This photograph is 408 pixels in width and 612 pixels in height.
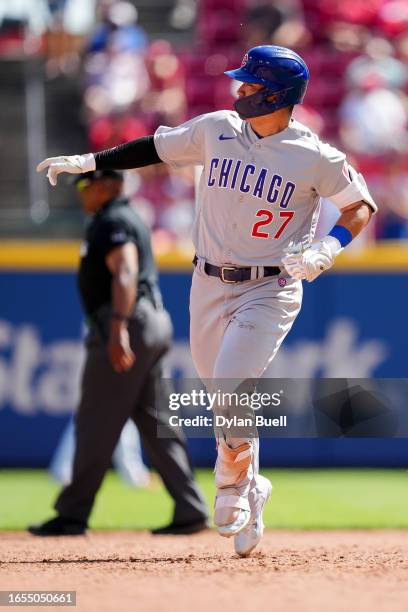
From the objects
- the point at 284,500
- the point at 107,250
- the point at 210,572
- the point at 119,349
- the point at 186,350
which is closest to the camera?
the point at 210,572

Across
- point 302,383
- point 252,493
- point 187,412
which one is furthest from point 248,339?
point 302,383

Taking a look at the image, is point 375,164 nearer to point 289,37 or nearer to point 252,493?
point 289,37

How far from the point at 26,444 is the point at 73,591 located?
16.1 ft

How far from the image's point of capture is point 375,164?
10.6 meters

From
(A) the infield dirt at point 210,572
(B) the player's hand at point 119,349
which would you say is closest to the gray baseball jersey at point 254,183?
(B) the player's hand at point 119,349

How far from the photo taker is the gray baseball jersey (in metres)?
5.11

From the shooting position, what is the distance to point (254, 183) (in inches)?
202

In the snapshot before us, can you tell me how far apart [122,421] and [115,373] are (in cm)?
29

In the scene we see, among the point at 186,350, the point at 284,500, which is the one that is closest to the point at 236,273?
the point at 284,500

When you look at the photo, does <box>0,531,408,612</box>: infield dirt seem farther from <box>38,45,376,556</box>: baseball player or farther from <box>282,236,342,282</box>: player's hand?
<box>282,236,342,282</box>: player's hand

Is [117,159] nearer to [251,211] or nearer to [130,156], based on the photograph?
[130,156]

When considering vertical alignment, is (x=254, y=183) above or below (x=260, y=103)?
below

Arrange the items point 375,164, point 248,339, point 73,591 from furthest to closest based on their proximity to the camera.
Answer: point 375,164 < point 248,339 < point 73,591

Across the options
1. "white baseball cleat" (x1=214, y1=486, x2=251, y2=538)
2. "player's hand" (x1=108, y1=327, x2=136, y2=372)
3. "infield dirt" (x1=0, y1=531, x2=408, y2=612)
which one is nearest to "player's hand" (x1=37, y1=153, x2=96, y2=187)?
"player's hand" (x1=108, y1=327, x2=136, y2=372)
